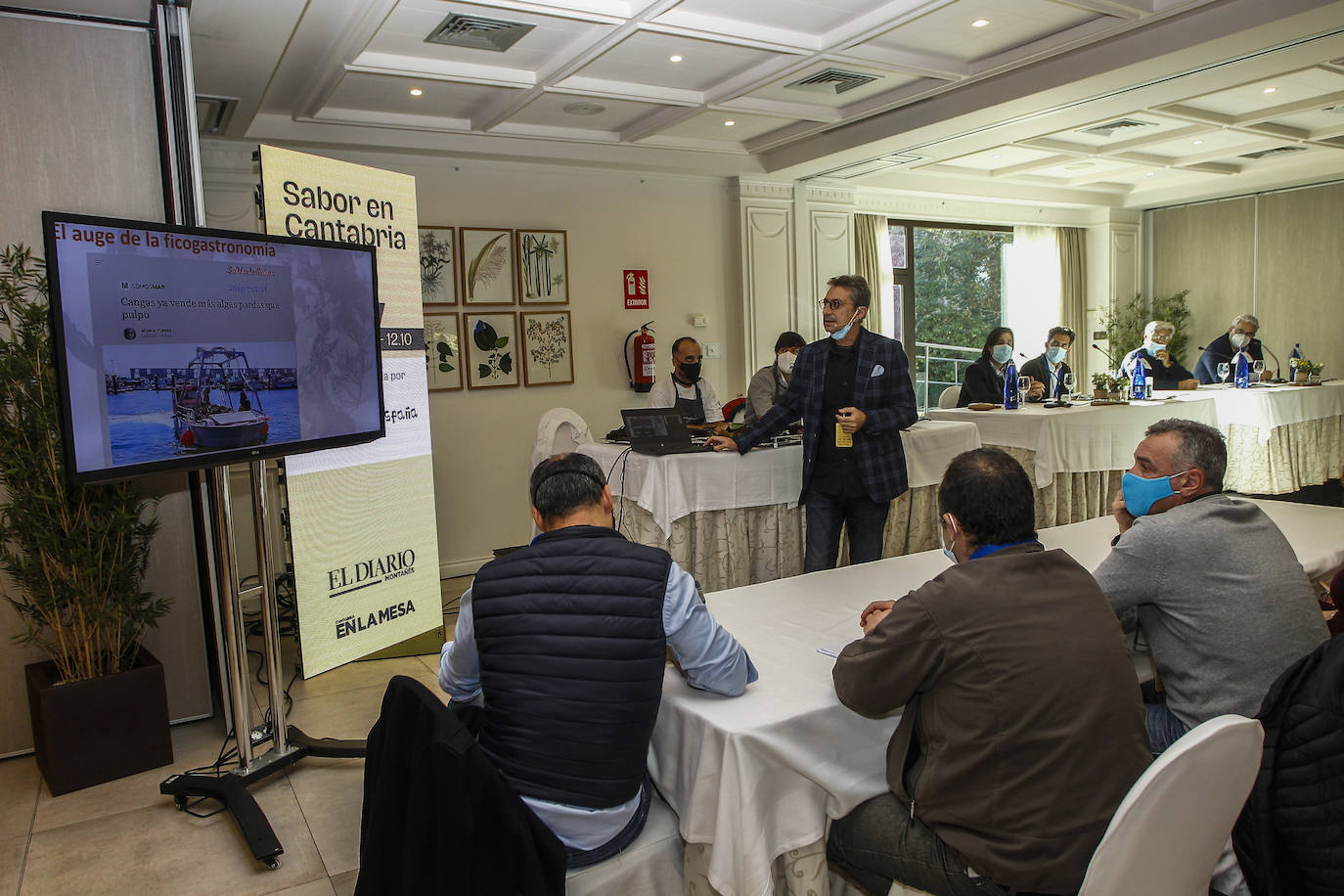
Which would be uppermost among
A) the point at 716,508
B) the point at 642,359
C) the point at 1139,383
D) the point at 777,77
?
the point at 777,77

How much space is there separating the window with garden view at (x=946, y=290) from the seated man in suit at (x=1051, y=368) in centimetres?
226

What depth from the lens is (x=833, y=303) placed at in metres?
3.84

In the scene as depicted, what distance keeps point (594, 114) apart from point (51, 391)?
12.9 feet

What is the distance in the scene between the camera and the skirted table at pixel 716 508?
421 centimetres

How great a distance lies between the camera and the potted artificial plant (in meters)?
2.87

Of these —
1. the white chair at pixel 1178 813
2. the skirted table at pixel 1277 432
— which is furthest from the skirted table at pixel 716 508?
the skirted table at pixel 1277 432

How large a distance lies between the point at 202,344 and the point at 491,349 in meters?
3.91

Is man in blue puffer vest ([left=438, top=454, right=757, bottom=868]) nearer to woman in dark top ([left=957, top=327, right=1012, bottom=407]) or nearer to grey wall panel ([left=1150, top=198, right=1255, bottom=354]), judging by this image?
woman in dark top ([left=957, top=327, right=1012, bottom=407])

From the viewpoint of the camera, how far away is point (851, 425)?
3723mm

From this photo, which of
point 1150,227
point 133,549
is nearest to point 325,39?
point 133,549

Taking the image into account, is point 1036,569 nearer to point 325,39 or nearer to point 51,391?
point 51,391

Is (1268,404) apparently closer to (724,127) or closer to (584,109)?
(724,127)

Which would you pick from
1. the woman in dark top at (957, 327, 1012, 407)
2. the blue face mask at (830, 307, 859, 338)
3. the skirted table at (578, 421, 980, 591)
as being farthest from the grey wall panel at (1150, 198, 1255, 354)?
the blue face mask at (830, 307, 859, 338)

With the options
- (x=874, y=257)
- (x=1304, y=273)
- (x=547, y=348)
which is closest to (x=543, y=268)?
(x=547, y=348)
